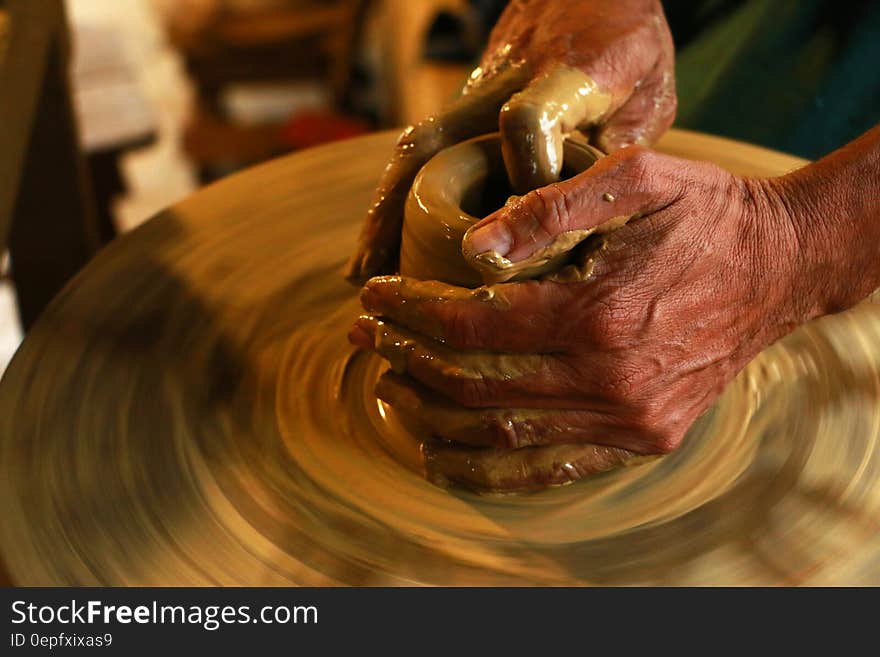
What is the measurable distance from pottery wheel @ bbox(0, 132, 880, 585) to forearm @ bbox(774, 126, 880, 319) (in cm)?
10

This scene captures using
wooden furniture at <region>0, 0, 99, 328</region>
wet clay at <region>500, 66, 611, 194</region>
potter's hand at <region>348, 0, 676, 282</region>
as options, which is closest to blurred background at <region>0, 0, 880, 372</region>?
wooden furniture at <region>0, 0, 99, 328</region>

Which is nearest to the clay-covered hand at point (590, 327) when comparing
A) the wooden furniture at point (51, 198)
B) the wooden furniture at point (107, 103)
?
the wooden furniture at point (51, 198)

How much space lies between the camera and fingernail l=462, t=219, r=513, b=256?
1052 mm

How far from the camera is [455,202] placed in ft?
3.91

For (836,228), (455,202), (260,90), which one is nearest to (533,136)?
(455,202)

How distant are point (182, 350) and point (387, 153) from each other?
1.75 ft

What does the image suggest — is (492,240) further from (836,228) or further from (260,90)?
(260,90)

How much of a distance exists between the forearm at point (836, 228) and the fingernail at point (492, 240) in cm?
38

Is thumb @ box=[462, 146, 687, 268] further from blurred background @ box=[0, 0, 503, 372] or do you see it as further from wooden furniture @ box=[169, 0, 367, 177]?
wooden furniture @ box=[169, 0, 367, 177]

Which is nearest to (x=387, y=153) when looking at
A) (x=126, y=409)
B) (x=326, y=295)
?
(x=326, y=295)

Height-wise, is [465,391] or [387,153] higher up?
[387,153]

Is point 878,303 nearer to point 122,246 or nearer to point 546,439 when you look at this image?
point 546,439

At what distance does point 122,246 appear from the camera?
1.51m
